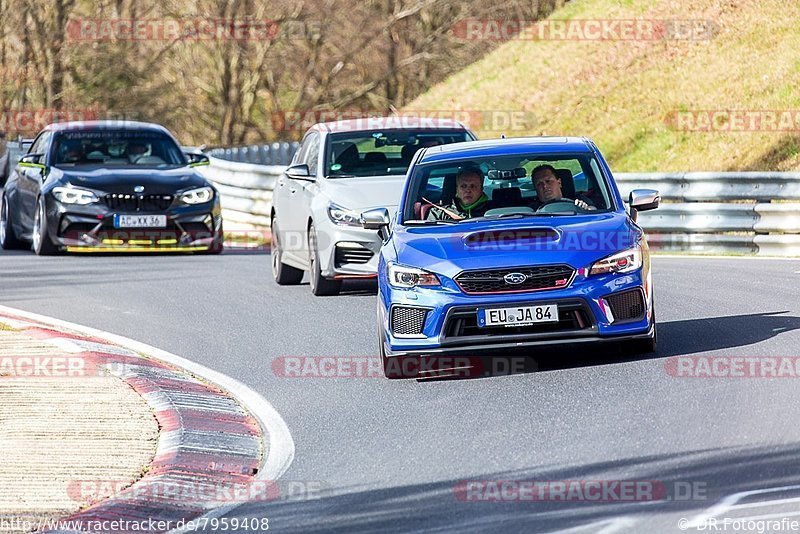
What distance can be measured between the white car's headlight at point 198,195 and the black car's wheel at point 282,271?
2967 millimetres

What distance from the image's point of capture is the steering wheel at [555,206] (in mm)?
10527

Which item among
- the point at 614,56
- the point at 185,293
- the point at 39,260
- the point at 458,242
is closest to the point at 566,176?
the point at 458,242

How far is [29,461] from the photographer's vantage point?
7559 millimetres

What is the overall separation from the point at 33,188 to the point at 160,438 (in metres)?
12.3

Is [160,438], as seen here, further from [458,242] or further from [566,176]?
[566,176]

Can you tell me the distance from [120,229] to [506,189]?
9.31 meters

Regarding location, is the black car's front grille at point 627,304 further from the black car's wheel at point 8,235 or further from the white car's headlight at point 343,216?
the black car's wheel at point 8,235

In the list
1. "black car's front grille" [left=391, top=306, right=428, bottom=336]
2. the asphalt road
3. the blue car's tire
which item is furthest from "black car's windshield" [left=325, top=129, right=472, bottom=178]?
the blue car's tire

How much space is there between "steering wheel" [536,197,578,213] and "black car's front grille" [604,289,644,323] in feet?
3.35

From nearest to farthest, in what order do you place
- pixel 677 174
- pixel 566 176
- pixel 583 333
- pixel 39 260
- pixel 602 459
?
pixel 602 459 → pixel 583 333 → pixel 566 176 → pixel 39 260 → pixel 677 174

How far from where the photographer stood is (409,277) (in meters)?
9.86

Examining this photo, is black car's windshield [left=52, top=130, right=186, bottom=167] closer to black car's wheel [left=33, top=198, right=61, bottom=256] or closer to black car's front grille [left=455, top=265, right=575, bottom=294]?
black car's wheel [left=33, top=198, right=61, bottom=256]

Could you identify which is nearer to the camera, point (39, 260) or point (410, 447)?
point (410, 447)

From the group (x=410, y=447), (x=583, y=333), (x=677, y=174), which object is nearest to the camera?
(x=410, y=447)
